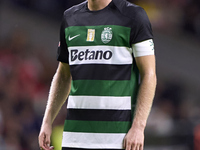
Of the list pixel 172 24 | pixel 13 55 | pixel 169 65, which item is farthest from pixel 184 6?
pixel 13 55

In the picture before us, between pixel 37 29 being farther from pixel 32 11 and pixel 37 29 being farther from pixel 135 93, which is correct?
pixel 135 93

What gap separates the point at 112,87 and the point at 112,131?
26 centimetres

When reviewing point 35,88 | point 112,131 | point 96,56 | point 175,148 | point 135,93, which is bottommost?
point 175,148

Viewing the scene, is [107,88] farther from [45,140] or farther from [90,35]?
[45,140]

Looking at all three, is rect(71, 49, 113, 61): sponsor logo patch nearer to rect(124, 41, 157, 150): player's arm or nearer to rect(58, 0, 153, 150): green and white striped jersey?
rect(58, 0, 153, 150): green and white striped jersey

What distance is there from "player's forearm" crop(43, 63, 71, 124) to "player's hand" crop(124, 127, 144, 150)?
0.69 meters

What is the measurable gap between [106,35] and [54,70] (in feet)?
21.0

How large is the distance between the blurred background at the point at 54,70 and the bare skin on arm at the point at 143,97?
150 inches

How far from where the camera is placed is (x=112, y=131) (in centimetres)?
289

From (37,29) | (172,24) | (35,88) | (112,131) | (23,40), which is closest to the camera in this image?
(112,131)

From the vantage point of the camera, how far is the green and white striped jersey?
2.88 m

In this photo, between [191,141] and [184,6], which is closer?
[191,141]

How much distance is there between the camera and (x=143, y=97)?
2.86 metres

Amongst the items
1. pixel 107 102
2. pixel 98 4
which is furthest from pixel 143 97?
pixel 98 4
